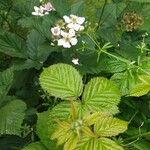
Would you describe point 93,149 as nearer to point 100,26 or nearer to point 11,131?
point 11,131

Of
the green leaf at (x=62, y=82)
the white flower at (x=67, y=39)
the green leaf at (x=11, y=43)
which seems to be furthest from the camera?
the green leaf at (x=11, y=43)

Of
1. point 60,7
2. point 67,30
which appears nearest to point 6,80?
point 67,30

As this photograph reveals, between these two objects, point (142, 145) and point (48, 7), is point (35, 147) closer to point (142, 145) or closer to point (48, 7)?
point (142, 145)

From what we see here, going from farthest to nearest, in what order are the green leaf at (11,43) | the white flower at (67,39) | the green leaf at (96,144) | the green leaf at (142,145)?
the green leaf at (11,43)
the white flower at (67,39)
the green leaf at (142,145)
the green leaf at (96,144)

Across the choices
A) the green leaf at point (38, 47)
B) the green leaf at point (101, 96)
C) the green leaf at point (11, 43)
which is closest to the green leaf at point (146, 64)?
the green leaf at point (101, 96)

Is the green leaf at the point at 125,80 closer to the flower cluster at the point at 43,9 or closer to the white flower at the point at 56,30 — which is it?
the white flower at the point at 56,30

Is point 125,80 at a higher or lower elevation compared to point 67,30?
lower
